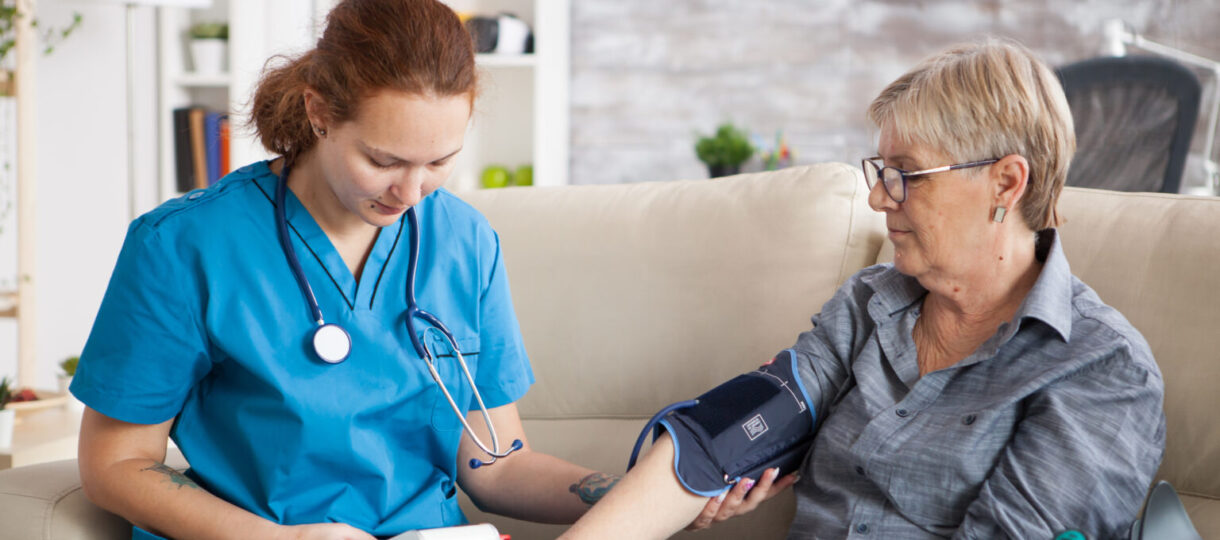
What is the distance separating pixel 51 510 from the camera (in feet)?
3.93

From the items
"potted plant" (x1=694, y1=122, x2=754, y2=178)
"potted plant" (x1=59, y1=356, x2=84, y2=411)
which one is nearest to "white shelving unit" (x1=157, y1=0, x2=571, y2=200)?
"potted plant" (x1=694, y1=122, x2=754, y2=178)

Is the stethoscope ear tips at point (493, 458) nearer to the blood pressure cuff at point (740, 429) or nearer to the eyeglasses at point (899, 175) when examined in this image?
the blood pressure cuff at point (740, 429)

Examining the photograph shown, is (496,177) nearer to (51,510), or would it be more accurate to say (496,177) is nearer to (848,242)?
(848,242)

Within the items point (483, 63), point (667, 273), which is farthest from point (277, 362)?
point (483, 63)

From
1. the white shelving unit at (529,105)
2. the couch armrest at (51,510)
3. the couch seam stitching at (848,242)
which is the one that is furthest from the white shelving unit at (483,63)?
the couch armrest at (51,510)

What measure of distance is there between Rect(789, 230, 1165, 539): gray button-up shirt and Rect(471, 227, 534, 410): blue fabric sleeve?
1.28ft

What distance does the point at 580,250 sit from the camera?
1.73 m

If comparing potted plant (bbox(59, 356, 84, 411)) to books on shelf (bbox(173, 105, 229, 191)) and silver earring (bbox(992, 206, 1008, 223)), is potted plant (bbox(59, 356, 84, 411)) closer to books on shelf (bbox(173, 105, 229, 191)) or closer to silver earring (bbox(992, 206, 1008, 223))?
books on shelf (bbox(173, 105, 229, 191))

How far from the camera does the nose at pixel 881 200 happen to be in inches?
48.2

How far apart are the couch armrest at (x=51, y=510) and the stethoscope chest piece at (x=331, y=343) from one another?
37 cm

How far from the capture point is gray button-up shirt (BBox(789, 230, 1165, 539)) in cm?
106

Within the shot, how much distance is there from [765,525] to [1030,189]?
0.67 meters

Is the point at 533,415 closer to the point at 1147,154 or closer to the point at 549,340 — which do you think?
the point at 549,340

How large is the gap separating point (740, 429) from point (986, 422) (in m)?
0.29
